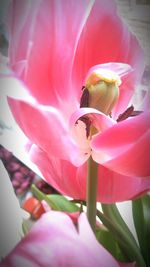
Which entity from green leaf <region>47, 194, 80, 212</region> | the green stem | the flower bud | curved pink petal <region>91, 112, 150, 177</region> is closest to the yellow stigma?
the flower bud

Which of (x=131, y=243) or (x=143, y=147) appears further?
(x=131, y=243)

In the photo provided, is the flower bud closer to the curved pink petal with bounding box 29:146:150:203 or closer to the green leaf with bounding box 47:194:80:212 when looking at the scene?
the curved pink petal with bounding box 29:146:150:203

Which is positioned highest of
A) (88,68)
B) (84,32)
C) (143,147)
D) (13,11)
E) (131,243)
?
(13,11)

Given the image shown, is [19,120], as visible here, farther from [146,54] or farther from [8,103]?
[146,54]

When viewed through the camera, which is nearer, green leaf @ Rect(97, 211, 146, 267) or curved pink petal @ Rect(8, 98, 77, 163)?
curved pink petal @ Rect(8, 98, 77, 163)

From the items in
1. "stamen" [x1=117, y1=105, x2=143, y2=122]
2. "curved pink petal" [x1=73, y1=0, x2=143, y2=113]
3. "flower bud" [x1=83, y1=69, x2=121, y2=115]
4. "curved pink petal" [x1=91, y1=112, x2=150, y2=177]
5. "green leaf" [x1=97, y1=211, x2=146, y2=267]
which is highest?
"curved pink petal" [x1=73, y1=0, x2=143, y2=113]

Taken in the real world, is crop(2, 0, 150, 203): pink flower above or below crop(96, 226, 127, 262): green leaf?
above

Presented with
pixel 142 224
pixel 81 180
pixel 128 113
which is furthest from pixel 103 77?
pixel 142 224

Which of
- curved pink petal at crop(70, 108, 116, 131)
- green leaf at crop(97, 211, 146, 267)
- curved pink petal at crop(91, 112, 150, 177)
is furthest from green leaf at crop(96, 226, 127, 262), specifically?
curved pink petal at crop(70, 108, 116, 131)

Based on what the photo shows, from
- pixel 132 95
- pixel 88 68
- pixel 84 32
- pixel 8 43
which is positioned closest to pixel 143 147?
pixel 132 95
